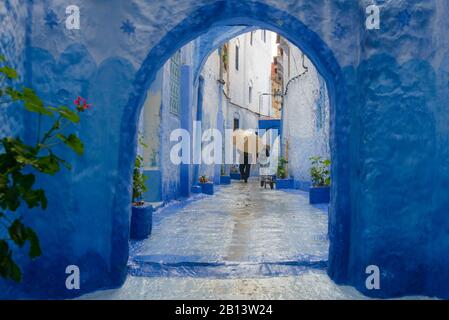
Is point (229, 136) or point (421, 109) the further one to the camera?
A: point (229, 136)

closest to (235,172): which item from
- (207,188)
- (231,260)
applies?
(207,188)

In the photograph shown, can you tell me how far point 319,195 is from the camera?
9109mm

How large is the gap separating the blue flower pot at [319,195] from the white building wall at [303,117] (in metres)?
1.05

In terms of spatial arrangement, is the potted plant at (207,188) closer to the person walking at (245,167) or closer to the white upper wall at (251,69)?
the person walking at (245,167)

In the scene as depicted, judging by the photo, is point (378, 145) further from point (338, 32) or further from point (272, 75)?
point (272, 75)

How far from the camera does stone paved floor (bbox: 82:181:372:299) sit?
3.42m

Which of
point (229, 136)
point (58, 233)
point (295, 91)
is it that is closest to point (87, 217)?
point (58, 233)

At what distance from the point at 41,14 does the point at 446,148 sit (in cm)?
357

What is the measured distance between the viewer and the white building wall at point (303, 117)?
Answer: 10539 mm

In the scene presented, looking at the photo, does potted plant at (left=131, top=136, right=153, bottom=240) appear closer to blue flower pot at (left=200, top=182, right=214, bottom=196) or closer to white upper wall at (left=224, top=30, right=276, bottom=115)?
blue flower pot at (left=200, top=182, right=214, bottom=196)

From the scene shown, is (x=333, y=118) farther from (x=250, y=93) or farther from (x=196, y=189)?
(x=250, y=93)

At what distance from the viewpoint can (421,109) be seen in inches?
132

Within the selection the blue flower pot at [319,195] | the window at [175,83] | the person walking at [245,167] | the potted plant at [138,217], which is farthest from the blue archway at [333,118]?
the person walking at [245,167]

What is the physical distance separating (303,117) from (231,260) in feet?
31.6
